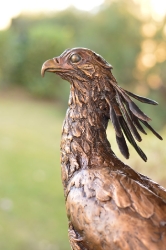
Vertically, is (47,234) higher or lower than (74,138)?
higher

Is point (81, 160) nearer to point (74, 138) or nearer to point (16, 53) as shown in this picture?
point (74, 138)

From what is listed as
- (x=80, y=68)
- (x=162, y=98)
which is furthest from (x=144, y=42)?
(x=80, y=68)

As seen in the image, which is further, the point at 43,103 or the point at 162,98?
the point at 43,103

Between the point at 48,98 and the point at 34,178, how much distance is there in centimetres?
334

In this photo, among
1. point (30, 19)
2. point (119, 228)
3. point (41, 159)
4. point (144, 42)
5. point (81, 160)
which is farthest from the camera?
point (30, 19)

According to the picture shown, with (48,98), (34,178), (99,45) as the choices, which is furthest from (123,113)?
(48,98)

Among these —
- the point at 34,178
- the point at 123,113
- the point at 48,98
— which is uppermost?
the point at 48,98

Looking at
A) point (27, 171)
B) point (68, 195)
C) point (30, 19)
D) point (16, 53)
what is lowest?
point (68, 195)

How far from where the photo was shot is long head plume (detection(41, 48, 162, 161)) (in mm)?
692

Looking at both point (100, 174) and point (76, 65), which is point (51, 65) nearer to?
point (76, 65)

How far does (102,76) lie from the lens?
2.32 feet

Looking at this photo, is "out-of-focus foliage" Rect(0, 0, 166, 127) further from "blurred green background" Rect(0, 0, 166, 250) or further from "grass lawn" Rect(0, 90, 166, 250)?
"grass lawn" Rect(0, 90, 166, 250)

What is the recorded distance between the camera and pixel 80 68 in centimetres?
69

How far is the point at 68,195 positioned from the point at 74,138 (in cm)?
12
